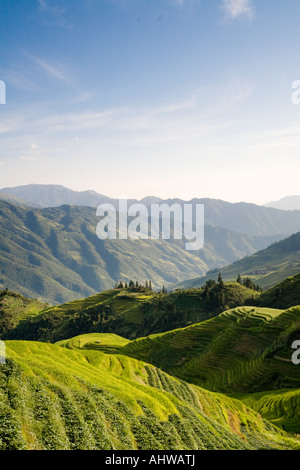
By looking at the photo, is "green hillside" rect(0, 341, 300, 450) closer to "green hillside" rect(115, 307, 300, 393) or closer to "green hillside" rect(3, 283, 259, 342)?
"green hillside" rect(115, 307, 300, 393)

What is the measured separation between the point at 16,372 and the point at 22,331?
200 metres

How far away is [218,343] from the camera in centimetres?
7250

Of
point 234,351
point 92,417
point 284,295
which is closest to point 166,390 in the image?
point 92,417

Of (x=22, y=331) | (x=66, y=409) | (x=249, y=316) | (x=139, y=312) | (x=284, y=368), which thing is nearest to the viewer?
(x=66, y=409)

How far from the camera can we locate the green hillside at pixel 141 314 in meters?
134

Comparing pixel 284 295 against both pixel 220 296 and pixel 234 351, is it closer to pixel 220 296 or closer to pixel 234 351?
pixel 220 296

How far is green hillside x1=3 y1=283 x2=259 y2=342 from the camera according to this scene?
134000 mm

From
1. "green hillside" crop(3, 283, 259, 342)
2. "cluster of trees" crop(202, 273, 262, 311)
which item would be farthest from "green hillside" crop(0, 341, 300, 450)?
"green hillside" crop(3, 283, 259, 342)

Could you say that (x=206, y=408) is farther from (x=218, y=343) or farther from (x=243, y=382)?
(x=218, y=343)

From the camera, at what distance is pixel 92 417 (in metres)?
18.8

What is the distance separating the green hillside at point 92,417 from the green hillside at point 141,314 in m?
103

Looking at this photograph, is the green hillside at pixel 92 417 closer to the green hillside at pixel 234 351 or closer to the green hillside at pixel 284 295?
the green hillside at pixel 234 351

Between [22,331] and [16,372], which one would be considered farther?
[22,331]
